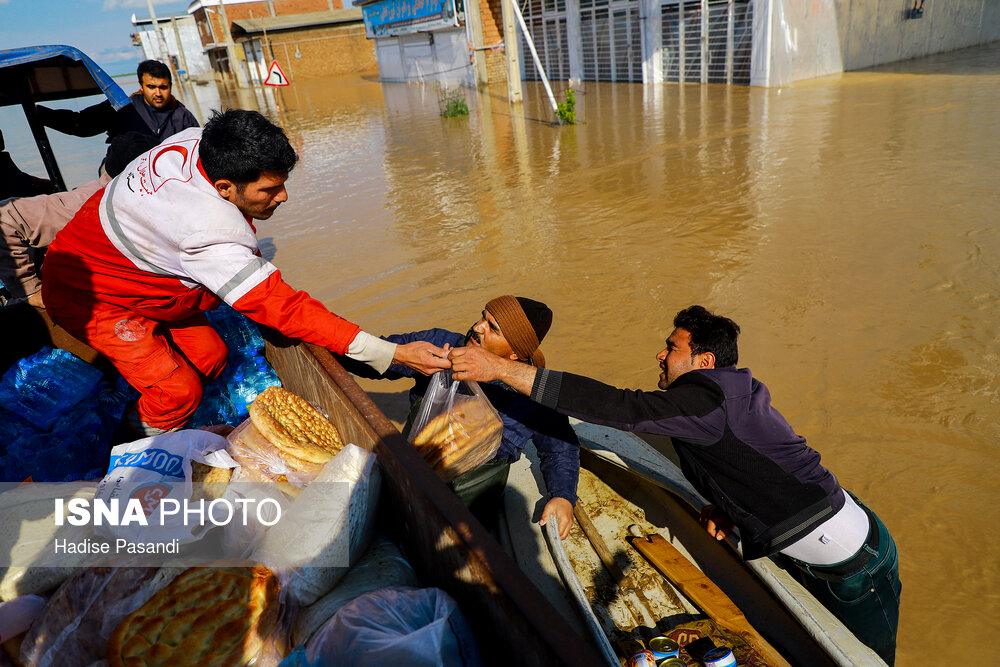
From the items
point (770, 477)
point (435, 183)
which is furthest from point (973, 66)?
point (770, 477)

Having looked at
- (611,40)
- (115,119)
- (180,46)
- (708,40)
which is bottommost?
(115,119)

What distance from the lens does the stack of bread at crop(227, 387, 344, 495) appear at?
2062 mm

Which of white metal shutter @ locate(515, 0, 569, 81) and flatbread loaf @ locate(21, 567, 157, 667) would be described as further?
white metal shutter @ locate(515, 0, 569, 81)

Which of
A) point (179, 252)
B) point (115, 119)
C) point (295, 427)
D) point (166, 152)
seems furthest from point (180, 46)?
point (295, 427)

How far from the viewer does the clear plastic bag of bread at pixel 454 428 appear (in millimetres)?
2109

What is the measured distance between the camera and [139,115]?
15.6ft

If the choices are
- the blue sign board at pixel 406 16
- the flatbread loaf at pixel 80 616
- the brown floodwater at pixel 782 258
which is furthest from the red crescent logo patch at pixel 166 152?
the blue sign board at pixel 406 16

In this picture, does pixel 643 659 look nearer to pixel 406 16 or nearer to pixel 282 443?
pixel 282 443

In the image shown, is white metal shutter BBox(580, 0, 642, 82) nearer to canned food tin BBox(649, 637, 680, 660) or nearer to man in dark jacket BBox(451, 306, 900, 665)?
man in dark jacket BBox(451, 306, 900, 665)

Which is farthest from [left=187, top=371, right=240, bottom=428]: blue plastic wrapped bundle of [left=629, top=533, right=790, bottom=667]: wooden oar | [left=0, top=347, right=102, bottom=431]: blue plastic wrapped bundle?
[left=629, top=533, right=790, bottom=667]: wooden oar

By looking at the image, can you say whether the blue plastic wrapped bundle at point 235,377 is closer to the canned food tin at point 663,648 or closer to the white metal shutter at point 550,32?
the canned food tin at point 663,648

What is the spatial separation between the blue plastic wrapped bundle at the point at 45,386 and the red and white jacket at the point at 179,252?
557 millimetres

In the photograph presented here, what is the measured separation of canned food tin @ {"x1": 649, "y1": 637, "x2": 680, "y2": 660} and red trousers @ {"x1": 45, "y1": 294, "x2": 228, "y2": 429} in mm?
2297

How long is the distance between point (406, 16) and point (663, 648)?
2789 cm
